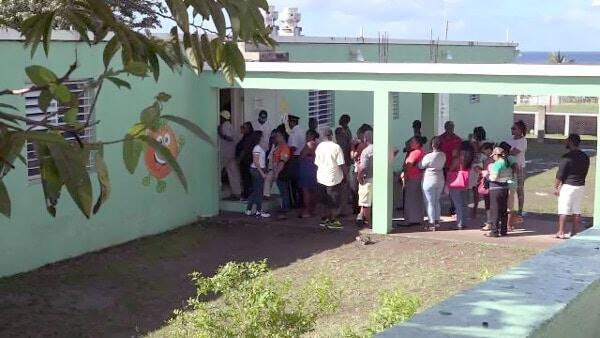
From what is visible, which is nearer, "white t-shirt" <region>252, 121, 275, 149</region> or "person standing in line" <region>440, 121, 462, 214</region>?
"person standing in line" <region>440, 121, 462, 214</region>

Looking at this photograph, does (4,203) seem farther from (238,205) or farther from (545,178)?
(545,178)

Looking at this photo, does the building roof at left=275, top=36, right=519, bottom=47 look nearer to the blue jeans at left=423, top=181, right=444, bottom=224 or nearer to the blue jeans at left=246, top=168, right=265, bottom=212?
the blue jeans at left=246, top=168, right=265, bottom=212

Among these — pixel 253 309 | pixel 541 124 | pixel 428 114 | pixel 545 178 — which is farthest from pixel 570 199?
pixel 541 124

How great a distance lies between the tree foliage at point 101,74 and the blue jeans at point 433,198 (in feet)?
29.7

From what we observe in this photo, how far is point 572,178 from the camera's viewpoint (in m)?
11.5

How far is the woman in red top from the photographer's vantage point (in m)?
12.8

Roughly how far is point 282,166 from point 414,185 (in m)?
2.21

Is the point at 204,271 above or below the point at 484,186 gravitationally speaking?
below

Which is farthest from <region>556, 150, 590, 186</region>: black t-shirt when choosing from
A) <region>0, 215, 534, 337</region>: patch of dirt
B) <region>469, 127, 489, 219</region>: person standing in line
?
<region>469, 127, 489, 219</region>: person standing in line

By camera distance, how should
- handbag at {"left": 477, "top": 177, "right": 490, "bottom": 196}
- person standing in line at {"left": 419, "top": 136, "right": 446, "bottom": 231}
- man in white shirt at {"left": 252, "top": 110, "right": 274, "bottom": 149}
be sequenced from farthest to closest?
man in white shirt at {"left": 252, "top": 110, "right": 274, "bottom": 149}, person standing in line at {"left": 419, "top": 136, "right": 446, "bottom": 231}, handbag at {"left": 477, "top": 177, "right": 490, "bottom": 196}

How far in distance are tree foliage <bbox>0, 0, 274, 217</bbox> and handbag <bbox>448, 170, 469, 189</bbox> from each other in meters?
9.11

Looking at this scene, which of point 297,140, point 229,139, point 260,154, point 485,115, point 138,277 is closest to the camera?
point 138,277

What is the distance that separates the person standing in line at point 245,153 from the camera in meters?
13.8

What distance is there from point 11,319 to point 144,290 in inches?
68.1
